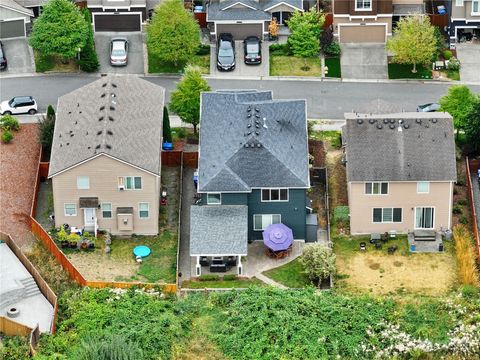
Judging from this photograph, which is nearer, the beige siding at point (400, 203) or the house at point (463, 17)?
the beige siding at point (400, 203)

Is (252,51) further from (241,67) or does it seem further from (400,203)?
(400,203)

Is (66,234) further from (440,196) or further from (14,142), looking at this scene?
(440,196)

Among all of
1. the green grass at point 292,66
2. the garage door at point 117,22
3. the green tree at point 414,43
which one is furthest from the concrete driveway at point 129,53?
the green tree at point 414,43

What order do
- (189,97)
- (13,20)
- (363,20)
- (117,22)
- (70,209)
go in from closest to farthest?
(70,209), (189,97), (363,20), (13,20), (117,22)

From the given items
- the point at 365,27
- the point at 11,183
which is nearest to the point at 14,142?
the point at 11,183

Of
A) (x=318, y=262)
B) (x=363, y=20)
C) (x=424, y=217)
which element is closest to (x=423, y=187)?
(x=424, y=217)

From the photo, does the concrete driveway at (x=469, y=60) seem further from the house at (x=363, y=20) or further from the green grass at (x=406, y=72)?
the house at (x=363, y=20)
